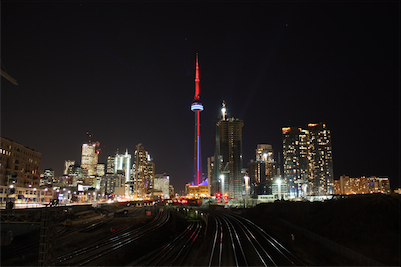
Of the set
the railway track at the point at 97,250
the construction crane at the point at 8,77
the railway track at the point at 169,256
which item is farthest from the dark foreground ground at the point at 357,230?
the construction crane at the point at 8,77

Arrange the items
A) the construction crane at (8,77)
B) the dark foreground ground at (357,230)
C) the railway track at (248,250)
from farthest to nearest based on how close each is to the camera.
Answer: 1. the construction crane at (8,77)
2. the railway track at (248,250)
3. the dark foreground ground at (357,230)

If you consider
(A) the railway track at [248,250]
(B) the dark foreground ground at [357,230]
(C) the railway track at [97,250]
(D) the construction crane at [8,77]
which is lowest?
(C) the railway track at [97,250]

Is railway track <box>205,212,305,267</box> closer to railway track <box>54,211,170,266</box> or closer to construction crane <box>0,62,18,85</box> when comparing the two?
railway track <box>54,211,170,266</box>

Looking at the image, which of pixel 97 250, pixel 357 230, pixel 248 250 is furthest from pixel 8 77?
pixel 357 230

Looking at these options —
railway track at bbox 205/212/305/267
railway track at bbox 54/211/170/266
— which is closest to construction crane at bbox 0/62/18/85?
railway track at bbox 54/211/170/266

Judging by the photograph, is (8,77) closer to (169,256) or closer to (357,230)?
(169,256)

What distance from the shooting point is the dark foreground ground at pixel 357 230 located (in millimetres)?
36188

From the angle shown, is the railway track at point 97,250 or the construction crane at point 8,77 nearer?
the railway track at point 97,250

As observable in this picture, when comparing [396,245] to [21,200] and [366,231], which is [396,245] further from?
[21,200]

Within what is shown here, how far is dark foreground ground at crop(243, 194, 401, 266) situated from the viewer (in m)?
36.2

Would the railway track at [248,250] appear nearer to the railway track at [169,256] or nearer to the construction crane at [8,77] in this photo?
the railway track at [169,256]

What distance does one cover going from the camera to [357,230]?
41.3 m

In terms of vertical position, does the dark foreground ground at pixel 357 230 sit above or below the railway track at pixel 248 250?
above

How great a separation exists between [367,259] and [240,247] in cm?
1800
